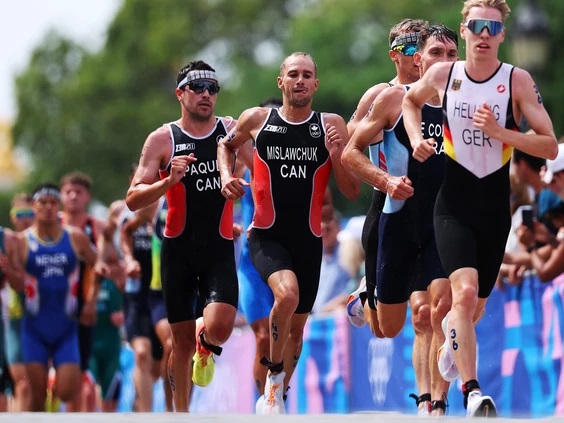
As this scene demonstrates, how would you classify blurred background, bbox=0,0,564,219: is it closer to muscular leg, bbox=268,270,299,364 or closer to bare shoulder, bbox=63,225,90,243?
bare shoulder, bbox=63,225,90,243

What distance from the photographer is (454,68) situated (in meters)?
11.3

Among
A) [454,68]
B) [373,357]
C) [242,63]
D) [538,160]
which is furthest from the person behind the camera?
[242,63]

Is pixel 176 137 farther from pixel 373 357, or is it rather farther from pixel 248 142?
pixel 373 357

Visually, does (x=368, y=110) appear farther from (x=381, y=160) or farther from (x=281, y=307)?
(x=281, y=307)

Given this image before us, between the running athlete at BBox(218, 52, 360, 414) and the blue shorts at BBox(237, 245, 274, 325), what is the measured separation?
1.99 meters

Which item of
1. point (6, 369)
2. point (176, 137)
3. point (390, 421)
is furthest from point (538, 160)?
point (6, 369)

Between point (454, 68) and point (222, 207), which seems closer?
point (454, 68)

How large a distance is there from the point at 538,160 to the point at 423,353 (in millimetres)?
3184

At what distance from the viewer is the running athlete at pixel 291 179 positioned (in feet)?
42.9

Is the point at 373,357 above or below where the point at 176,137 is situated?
below

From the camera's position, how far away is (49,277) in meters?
18.5

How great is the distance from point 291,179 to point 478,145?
2347 millimetres

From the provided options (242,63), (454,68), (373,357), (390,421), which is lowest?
(390,421)

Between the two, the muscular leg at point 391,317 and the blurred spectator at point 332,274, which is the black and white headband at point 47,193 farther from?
the muscular leg at point 391,317
